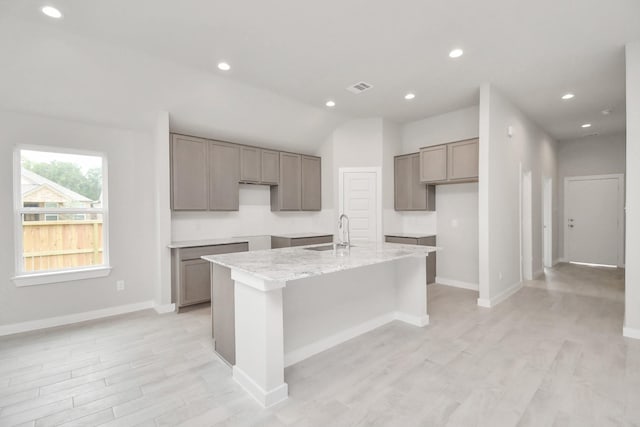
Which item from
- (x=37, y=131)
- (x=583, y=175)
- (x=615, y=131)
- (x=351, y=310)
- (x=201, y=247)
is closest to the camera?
(x=351, y=310)

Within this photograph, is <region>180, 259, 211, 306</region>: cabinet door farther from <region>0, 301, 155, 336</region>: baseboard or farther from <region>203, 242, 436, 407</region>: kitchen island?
<region>203, 242, 436, 407</region>: kitchen island

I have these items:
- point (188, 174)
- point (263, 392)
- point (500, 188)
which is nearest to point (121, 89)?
point (188, 174)

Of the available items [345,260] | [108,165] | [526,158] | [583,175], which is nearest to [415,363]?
[345,260]

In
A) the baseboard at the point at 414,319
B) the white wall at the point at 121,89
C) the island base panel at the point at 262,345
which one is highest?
the white wall at the point at 121,89

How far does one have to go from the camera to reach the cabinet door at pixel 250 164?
15.4ft

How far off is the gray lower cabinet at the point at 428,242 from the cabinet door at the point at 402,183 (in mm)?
627

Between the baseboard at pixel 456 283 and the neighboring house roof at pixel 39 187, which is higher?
the neighboring house roof at pixel 39 187

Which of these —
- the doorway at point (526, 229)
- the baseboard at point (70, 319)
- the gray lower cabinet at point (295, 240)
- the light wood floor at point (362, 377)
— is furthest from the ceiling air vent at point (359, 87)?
the baseboard at point (70, 319)

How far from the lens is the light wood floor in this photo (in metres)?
1.89

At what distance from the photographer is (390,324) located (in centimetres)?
338

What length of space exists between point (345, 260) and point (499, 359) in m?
1.60

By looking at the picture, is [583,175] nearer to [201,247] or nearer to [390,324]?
[390,324]

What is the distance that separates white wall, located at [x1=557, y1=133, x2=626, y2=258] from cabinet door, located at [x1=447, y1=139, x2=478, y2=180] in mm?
4524

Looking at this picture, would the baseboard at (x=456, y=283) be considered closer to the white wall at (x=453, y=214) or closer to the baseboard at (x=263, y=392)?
the white wall at (x=453, y=214)
